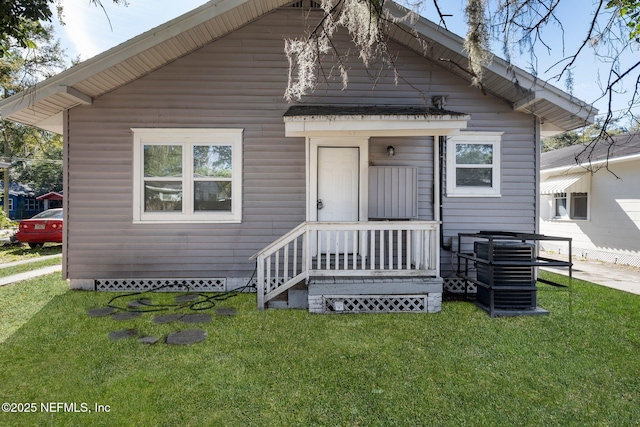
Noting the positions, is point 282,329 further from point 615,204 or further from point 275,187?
point 615,204

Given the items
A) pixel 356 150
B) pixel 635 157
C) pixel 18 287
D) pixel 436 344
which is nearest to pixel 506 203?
pixel 356 150

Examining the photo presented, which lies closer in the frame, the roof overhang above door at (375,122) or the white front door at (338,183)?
the roof overhang above door at (375,122)

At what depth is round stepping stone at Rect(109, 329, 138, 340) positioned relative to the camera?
3.72m

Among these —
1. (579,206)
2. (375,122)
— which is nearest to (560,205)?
(579,206)

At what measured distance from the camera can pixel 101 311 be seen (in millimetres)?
4609

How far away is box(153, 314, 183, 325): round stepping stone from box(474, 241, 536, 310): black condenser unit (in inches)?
166

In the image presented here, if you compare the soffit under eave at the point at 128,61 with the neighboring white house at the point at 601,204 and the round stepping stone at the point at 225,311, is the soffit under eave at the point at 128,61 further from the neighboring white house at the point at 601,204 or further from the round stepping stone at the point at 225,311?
the neighboring white house at the point at 601,204

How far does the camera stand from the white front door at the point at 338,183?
577cm

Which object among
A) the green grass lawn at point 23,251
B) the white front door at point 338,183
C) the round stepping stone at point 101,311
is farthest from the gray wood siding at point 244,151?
the green grass lawn at point 23,251

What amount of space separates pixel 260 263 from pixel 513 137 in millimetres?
4926

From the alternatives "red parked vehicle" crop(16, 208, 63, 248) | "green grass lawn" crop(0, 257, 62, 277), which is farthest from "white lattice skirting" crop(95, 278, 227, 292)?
"red parked vehicle" crop(16, 208, 63, 248)

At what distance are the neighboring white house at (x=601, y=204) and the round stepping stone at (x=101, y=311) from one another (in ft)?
32.1

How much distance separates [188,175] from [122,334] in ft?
9.31

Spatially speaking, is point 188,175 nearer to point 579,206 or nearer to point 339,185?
point 339,185
